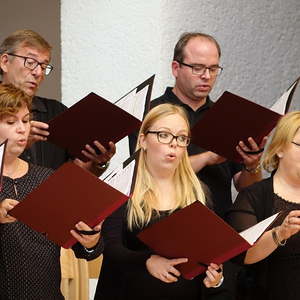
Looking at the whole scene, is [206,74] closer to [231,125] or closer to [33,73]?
[231,125]

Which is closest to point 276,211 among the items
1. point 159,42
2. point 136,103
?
point 136,103

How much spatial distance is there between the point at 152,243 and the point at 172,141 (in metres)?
0.48

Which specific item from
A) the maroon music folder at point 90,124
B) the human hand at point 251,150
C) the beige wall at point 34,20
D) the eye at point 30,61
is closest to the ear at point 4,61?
the eye at point 30,61

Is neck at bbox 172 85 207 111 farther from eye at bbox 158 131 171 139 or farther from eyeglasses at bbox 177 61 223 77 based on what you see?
eye at bbox 158 131 171 139

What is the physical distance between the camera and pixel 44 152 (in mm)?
4254

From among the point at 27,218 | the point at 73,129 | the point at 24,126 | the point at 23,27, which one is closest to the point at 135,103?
the point at 73,129

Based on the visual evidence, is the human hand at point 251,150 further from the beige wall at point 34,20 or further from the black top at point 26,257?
the beige wall at point 34,20

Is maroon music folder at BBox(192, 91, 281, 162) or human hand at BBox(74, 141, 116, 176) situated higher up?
maroon music folder at BBox(192, 91, 281, 162)

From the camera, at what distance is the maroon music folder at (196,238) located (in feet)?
11.1

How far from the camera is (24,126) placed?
362cm

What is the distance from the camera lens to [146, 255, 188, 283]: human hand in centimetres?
355

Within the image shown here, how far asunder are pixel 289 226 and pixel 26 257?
3.11 ft

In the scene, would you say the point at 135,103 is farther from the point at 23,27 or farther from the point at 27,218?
the point at 23,27

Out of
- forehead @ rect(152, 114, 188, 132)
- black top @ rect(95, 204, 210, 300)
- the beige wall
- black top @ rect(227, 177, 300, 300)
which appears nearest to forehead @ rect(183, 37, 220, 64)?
forehead @ rect(152, 114, 188, 132)
